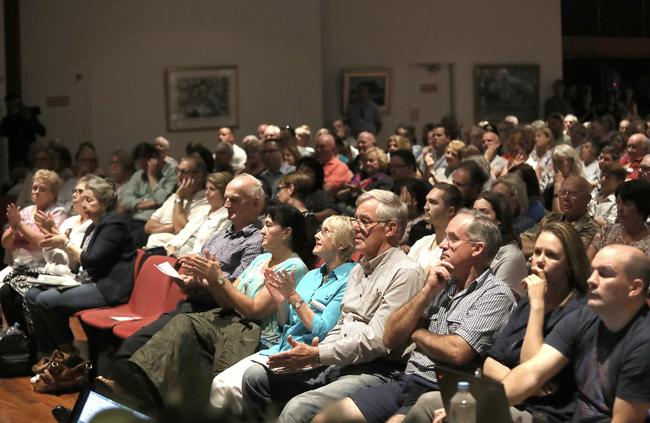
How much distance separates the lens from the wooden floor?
6.38 meters

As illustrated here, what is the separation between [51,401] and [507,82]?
1475 cm

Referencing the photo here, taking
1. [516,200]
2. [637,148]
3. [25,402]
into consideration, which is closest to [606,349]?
[516,200]

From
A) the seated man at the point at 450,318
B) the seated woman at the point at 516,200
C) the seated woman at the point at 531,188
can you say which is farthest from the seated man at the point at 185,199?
the seated man at the point at 450,318

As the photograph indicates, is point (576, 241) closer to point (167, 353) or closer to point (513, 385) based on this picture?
point (513, 385)

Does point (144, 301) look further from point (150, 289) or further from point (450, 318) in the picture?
point (450, 318)

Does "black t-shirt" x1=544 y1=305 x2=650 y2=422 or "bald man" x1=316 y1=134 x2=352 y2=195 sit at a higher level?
"bald man" x1=316 y1=134 x2=352 y2=195

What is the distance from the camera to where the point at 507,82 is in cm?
2005

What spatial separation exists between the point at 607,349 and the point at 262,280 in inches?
99.0

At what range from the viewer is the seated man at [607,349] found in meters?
3.61

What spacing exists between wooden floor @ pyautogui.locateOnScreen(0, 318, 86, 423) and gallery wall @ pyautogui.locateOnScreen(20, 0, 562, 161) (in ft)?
27.7

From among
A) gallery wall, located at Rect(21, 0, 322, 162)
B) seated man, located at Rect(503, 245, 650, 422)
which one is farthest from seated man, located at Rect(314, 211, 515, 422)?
gallery wall, located at Rect(21, 0, 322, 162)

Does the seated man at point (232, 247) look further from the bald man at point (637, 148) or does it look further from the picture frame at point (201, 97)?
the picture frame at point (201, 97)

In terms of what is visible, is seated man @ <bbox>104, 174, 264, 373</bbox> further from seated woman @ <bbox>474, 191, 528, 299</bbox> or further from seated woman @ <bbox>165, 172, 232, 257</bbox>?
seated woman @ <bbox>474, 191, 528, 299</bbox>

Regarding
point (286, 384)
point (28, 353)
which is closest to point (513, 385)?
point (286, 384)
